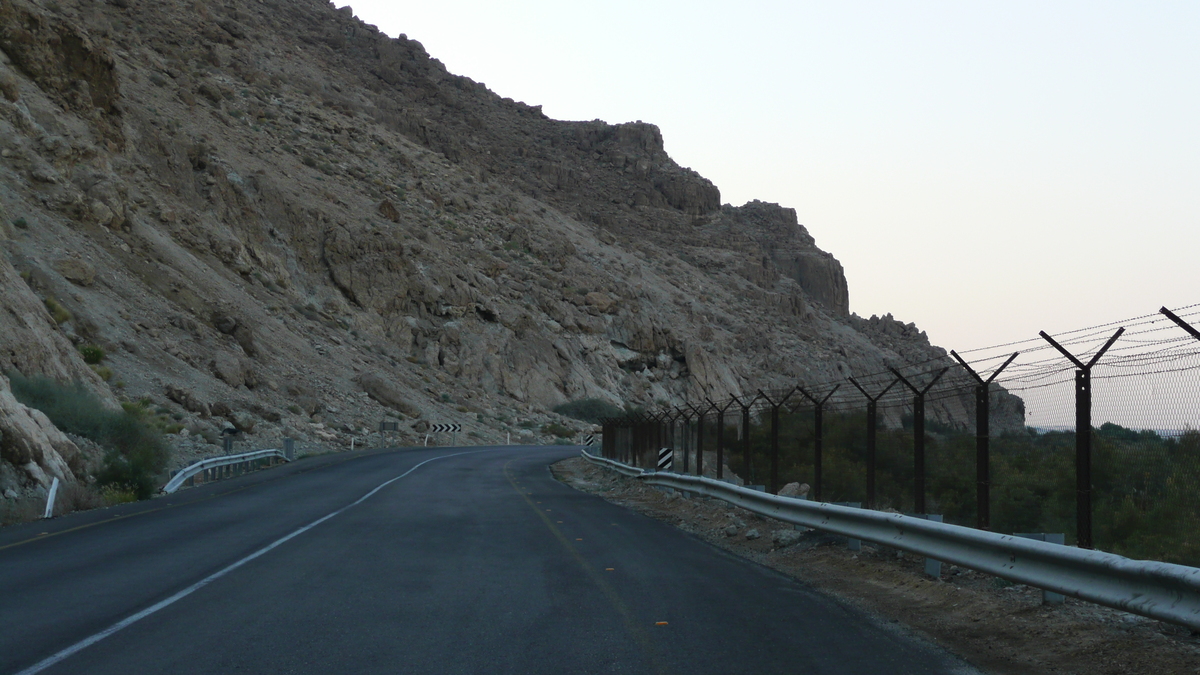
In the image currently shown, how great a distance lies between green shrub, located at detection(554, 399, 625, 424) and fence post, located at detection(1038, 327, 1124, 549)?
54744 millimetres

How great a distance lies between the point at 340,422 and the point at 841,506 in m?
36.6

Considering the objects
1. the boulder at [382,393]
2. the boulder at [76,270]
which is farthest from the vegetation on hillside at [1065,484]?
the boulder at [382,393]

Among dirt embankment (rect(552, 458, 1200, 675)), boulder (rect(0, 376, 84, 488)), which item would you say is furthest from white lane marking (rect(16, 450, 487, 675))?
dirt embankment (rect(552, 458, 1200, 675))

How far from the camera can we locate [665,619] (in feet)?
26.0

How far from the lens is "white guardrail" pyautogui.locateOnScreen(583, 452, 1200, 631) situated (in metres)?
6.20

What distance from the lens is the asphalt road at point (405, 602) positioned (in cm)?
646

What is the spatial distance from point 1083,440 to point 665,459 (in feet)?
53.2

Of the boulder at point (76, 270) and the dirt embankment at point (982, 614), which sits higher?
the boulder at point (76, 270)

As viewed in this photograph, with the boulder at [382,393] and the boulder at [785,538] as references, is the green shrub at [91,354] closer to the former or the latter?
the boulder at [382,393]

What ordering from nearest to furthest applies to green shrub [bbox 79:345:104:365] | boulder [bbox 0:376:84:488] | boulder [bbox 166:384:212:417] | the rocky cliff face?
boulder [bbox 0:376:84:488] → green shrub [bbox 79:345:104:365] → boulder [bbox 166:384:212:417] → the rocky cliff face

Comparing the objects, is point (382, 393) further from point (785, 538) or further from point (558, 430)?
point (785, 538)

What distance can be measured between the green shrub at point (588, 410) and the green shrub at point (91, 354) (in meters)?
33.7

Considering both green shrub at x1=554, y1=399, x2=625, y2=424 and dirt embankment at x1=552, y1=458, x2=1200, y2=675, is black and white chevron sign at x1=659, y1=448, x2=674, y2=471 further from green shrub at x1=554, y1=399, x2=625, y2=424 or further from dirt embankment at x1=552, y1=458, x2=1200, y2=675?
green shrub at x1=554, y1=399, x2=625, y2=424

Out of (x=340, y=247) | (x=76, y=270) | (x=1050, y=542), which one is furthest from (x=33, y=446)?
(x=340, y=247)
